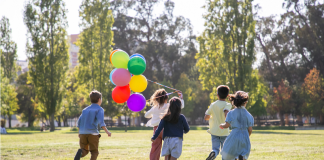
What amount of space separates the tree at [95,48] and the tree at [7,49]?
55.7 ft

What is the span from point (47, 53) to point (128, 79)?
29.9 meters

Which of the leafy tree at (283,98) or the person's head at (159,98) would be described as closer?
the person's head at (159,98)

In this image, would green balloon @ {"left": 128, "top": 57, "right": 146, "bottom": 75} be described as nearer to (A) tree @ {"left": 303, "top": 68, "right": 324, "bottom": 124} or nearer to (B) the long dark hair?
(B) the long dark hair

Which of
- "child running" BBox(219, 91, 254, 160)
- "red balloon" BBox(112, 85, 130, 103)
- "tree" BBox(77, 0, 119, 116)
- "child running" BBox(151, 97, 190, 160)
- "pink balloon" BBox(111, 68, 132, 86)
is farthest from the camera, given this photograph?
"tree" BBox(77, 0, 119, 116)

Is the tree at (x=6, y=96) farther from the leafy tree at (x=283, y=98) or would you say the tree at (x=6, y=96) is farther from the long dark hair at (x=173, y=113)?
the long dark hair at (x=173, y=113)

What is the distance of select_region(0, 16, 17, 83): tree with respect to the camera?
155 feet

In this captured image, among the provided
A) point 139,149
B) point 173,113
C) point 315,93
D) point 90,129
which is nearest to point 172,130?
point 173,113

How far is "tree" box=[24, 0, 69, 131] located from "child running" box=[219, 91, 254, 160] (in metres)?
32.6

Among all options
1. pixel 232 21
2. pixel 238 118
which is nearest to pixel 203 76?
pixel 232 21

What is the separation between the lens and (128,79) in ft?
28.0

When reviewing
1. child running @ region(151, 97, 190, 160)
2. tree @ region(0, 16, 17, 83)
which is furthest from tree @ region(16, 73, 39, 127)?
child running @ region(151, 97, 190, 160)

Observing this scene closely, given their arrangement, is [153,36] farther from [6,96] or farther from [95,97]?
[95,97]

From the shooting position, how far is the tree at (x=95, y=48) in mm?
35906

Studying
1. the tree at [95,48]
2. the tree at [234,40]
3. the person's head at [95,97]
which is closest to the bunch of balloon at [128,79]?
the person's head at [95,97]
